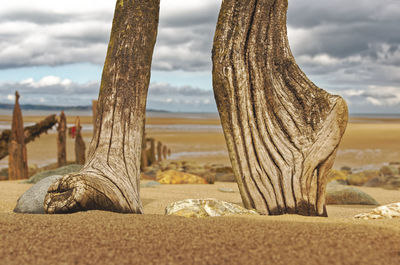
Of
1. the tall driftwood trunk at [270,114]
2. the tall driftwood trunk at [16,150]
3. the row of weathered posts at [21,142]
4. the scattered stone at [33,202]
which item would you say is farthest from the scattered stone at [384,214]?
the tall driftwood trunk at [16,150]

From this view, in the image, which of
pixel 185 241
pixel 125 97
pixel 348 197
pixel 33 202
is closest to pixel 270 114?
pixel 125 97

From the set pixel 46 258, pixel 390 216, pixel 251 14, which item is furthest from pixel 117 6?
pixel 390 216

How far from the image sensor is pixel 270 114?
415 centimetres

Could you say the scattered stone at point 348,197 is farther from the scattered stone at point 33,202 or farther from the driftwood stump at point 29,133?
the driftwood stump at point 29,133

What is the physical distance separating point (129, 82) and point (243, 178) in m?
1.58

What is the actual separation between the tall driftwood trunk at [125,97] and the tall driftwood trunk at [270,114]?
80 centimetres

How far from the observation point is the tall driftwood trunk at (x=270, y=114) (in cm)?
399

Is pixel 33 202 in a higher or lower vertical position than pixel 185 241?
lower

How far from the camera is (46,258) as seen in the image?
2.17m

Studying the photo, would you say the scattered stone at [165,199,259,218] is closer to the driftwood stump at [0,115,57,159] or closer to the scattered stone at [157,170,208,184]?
the scattered stone at [157,170,208,184]

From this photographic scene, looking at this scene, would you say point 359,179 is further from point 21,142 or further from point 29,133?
point 29,133

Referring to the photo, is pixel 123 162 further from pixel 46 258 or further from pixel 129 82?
pixel 46 258

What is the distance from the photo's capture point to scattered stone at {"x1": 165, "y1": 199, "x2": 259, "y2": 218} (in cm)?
374

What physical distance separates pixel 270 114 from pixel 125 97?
1.55 m
